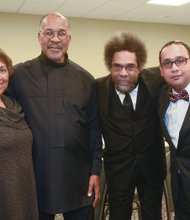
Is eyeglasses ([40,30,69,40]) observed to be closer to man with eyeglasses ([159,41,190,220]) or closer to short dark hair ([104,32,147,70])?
short dark hair ([104,32,147,70])

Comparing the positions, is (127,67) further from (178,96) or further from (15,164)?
(15,164)

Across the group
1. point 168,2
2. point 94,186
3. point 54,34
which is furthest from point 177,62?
point 168,2

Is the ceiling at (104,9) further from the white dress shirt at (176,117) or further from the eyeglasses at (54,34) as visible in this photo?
the white dress shirt at (176,117)

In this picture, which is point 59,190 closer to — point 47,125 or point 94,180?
point 94,180

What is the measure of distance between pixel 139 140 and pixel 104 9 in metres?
4.87

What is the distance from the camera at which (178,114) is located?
6.11 ft

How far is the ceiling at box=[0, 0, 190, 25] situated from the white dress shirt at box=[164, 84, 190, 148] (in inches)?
168

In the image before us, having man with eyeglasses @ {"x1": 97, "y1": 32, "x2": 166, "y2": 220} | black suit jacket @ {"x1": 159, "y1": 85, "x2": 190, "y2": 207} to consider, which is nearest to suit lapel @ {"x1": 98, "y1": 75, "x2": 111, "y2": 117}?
man with eyeglasses @ {"x1": 97, "y1": 32, "x2": 166, "y2": 220}

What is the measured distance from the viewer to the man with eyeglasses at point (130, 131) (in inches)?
80.2

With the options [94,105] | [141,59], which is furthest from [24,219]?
[141,59]

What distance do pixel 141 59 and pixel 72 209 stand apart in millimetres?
969

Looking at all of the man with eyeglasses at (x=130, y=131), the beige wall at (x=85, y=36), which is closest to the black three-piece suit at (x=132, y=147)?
the man with eyeglasses at (x=130, y=131)

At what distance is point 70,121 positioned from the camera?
1.92 metres

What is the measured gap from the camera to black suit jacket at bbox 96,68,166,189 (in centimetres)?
204
